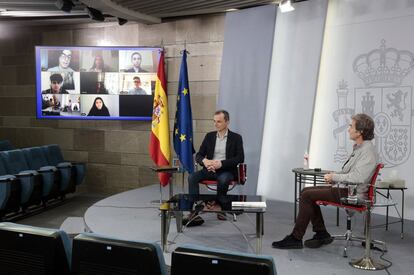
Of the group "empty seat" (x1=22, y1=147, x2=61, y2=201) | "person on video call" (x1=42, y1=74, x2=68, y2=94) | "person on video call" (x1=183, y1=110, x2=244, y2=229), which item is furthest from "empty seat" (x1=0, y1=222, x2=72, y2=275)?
"person on video call" (x1=42, y1=74, x2=68, y2=94)

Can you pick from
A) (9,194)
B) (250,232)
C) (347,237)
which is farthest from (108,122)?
(347,237)

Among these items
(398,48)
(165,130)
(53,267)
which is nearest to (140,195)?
(165,130)

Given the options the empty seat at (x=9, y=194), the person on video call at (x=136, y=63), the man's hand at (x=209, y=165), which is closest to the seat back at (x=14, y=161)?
the empty seat at (x=9, y=194)

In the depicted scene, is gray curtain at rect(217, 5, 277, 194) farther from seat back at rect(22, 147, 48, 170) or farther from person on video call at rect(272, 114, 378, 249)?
seat back at rect(22, 147, 48, 170)

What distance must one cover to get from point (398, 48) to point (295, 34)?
1.42 metres

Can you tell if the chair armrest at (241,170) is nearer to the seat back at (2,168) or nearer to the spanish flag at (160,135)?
the spanish flag at (160,135)

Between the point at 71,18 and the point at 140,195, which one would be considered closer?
the point at 140,195

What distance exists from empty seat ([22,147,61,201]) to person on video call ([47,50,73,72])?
4.15ft

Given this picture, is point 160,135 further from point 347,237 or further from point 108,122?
point 347,237

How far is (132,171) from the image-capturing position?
765 centimetres

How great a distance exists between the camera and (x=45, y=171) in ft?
20.5

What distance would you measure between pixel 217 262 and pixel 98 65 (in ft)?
18.8

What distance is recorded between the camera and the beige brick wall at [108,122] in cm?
709

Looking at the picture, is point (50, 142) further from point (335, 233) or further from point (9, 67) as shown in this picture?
point (335, 233)
